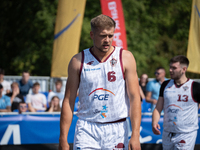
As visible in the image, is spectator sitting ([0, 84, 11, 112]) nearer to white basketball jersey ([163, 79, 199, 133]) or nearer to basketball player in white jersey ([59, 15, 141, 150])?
white basketball jersey ([163, 79, 199, 133])

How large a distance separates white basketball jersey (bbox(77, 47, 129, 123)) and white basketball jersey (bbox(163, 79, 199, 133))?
6.56 feet

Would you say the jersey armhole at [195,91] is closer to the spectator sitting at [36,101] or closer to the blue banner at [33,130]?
the blue banner at [33,130]

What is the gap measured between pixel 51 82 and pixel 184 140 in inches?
320

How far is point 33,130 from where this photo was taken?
24.5 feet

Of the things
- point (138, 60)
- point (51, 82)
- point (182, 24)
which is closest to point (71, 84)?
point (51, 82)

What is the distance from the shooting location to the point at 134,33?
798 inches

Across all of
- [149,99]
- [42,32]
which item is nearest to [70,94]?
[149,99]

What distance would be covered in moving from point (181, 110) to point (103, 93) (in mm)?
2263

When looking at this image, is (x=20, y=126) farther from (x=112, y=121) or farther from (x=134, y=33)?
(x=134, y=33)

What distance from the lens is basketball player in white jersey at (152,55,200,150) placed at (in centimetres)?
488

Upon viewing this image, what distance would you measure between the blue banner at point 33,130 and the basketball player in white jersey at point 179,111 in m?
2.68

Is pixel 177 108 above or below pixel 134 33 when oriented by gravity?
below

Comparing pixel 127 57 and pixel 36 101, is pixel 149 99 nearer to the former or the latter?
pixel 36 101

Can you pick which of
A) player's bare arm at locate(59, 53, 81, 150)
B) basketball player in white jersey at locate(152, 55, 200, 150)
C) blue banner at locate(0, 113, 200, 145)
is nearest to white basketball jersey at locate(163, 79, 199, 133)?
basketball player in white jersey at locate(152, 55, 200, 150)
